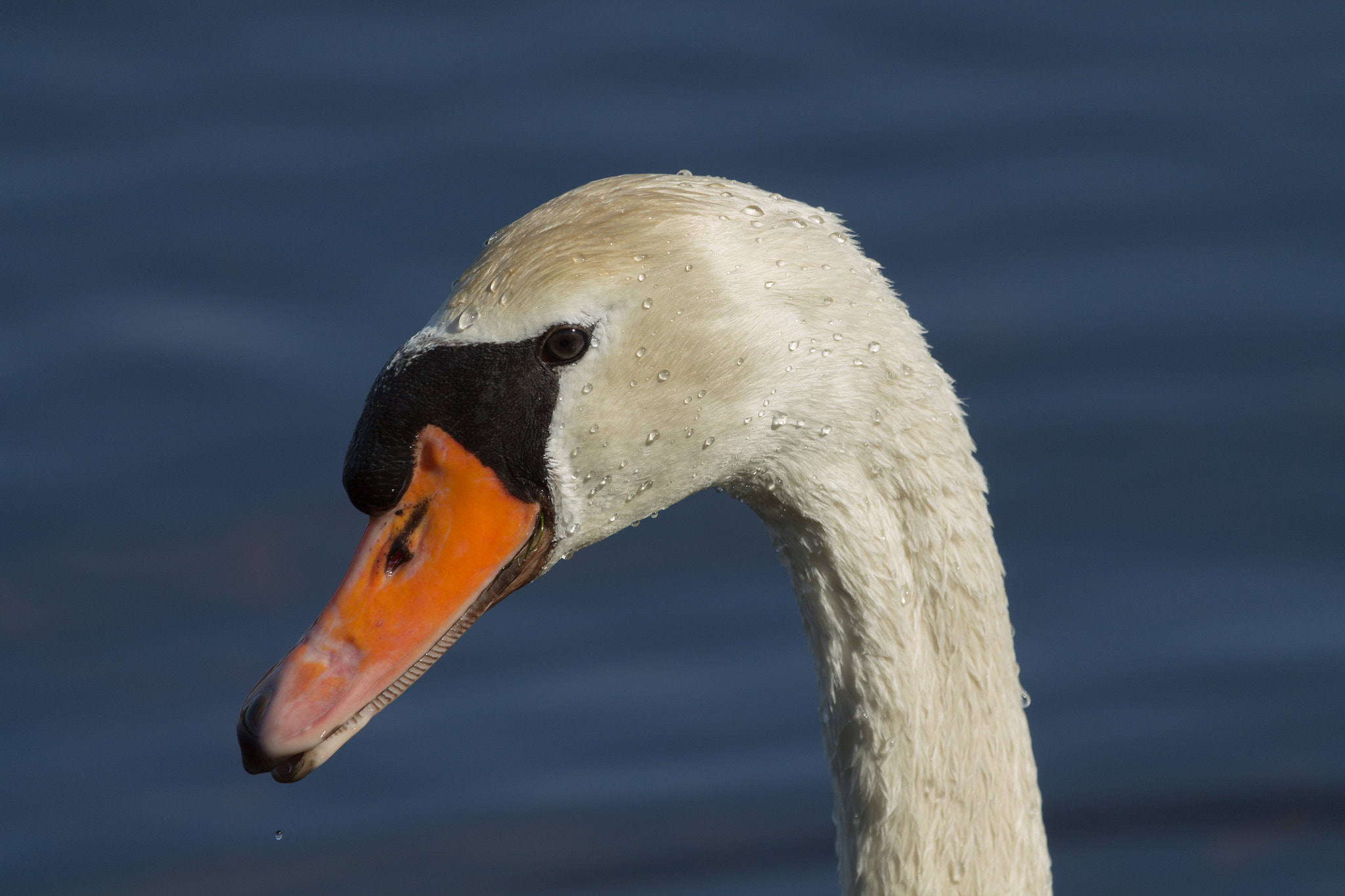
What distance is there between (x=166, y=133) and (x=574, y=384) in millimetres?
5218

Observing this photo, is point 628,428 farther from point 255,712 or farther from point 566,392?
point 255,712

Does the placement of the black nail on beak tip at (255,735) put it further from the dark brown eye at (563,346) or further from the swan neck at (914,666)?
the swan neck at (914,666)

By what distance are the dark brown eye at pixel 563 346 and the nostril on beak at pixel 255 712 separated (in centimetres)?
87

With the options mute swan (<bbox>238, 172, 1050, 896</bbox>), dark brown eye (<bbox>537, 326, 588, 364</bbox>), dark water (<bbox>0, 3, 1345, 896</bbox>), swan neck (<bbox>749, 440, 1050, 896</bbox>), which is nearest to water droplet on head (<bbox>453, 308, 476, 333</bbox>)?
mute swan (<bbox>238, 172, 1050, 896</bbox>)

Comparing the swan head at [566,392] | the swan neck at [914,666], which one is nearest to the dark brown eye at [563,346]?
the swan head at [566,392]

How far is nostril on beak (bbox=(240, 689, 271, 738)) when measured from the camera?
355 centimetres

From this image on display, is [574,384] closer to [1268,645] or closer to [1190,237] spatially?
[1268,645]

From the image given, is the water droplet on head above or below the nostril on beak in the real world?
above

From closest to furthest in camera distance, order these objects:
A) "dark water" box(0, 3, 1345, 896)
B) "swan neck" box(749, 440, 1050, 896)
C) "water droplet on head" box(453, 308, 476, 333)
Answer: "water droplet on head" box(453, 308, 476, 333) → "swan neck" box(749, 440, 1050, 896) → "dark water" box(0, 3, 1345, 896)

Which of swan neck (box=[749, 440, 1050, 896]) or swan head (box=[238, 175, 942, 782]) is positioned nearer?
swan head (box=[238, 175, 942, 782])

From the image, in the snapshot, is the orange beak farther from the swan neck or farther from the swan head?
the swan neck

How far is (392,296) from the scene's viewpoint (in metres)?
7.32

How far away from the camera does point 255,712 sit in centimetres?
357

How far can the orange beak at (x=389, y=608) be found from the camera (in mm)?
3555
